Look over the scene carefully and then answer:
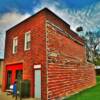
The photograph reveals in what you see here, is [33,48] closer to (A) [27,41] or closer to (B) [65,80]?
(A) [27,41]

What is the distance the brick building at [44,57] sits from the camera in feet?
45.5

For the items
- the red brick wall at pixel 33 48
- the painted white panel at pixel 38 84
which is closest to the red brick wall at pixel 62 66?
the red brick wall at pixel 33 48

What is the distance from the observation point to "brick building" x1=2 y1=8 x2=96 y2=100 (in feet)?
45.5

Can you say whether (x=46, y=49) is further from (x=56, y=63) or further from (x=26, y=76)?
(x=26, y=76)

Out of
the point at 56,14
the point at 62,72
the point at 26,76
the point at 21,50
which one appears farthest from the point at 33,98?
the point at 56,14

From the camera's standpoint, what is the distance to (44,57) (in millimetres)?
13844

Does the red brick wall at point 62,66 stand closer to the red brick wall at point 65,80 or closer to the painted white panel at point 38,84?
the red brick wall at point 65,80

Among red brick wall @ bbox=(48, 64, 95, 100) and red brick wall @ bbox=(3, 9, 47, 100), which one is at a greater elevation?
red brick wall @ bbox=(3, 9, 47, 100)

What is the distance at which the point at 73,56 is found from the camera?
61.5 ft

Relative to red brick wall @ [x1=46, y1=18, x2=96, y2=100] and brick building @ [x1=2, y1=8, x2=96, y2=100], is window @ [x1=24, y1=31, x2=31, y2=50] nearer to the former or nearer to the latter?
brick building @ [x1=2, y1=8, x2=96, y2=100]

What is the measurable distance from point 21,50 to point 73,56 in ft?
18.0

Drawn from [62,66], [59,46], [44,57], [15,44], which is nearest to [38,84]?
[44,57]

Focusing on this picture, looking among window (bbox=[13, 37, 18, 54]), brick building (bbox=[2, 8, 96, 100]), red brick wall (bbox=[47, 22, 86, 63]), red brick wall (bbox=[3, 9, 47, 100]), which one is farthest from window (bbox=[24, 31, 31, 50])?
red brick wall (bbox=[47, 22, 86, 63])

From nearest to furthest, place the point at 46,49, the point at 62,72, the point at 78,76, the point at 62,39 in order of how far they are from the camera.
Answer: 1. the point at 46,49
2. the point at 62,72
3. the point at 62,39
4. the point at 78,76
